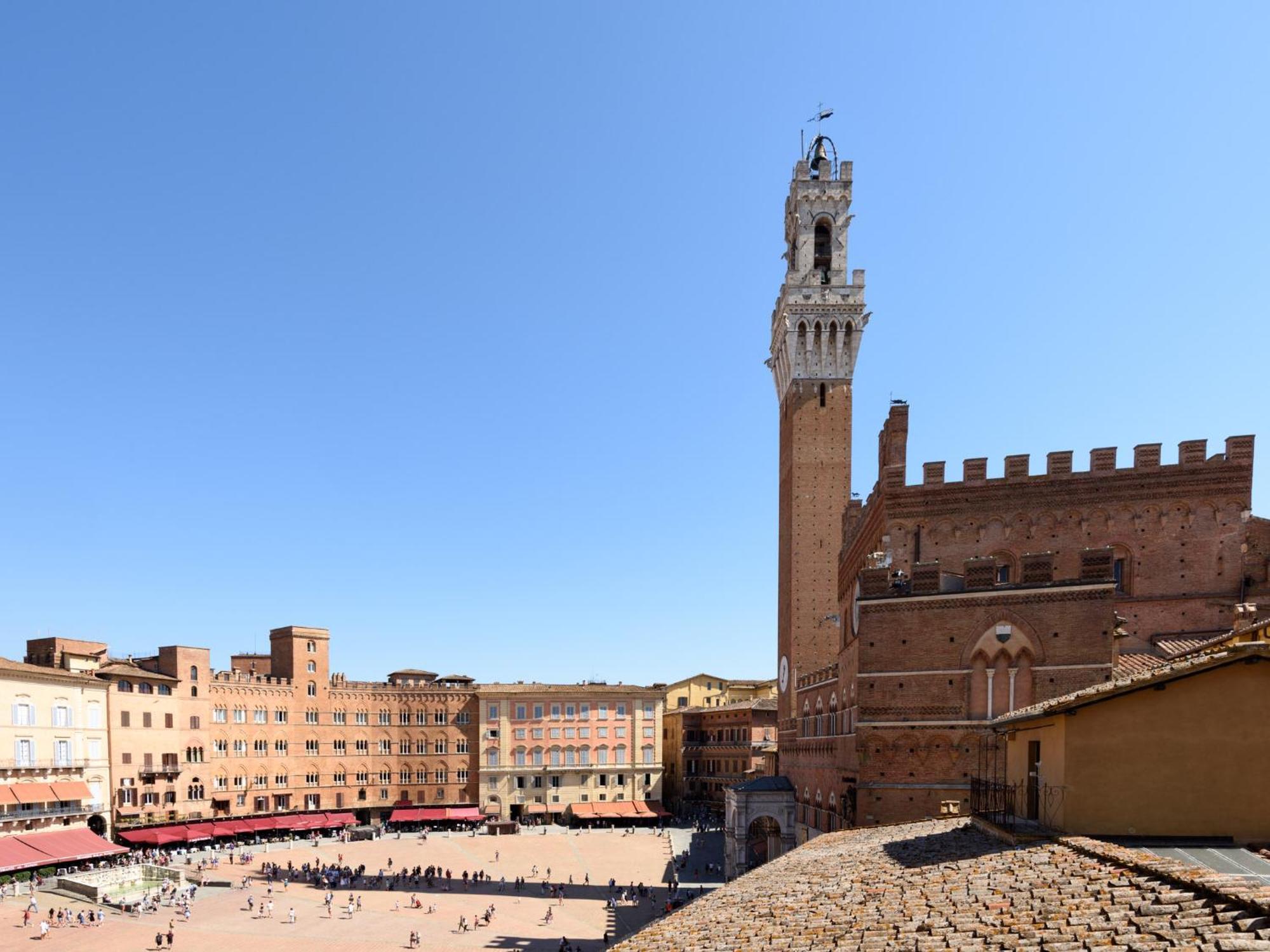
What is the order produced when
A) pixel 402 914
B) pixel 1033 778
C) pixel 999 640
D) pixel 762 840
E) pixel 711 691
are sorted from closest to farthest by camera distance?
pixel 1033 778
pixel 999 640
pixel 402 914
pixel 762 840
pixel 711 691

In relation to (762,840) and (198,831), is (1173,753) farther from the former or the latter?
(198,831)

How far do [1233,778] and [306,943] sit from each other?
117ft

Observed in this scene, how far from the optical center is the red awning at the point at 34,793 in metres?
46.7

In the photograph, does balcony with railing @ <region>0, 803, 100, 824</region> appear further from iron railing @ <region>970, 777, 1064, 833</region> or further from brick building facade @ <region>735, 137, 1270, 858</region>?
iron railing @ <region>970, 777, 1064, 833</region>

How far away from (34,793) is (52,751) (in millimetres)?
3397

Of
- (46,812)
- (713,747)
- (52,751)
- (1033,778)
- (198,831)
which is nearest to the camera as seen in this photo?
(1033,778)

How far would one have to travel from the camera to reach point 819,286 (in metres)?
52.5

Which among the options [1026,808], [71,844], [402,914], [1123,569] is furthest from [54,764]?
[1123,569]

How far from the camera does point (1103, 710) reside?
40.8ft

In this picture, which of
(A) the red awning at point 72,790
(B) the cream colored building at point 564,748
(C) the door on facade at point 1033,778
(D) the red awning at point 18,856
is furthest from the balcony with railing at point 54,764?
(C) the door on facade at point 1033,778

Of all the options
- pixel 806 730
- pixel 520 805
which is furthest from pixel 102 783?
pixel 806 730

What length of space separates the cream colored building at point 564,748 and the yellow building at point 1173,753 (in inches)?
2597

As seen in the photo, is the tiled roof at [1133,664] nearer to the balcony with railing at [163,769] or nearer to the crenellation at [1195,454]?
the crenellation at [1195,454]

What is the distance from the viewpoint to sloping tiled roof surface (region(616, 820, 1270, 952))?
8.13m
